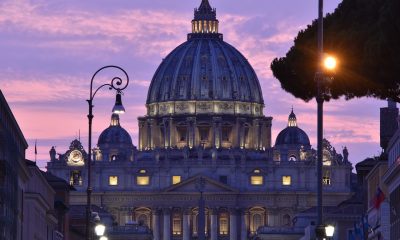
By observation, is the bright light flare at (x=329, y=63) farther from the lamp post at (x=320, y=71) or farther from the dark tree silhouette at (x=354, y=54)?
the dark tree silhouette at (x=354, y=54)

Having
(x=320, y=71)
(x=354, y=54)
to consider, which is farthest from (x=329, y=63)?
(x=354, y=54)

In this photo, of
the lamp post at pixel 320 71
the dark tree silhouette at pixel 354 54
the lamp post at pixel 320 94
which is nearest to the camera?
the dark tree silhouette at pixel 354 54

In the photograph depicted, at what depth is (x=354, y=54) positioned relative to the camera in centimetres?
5772

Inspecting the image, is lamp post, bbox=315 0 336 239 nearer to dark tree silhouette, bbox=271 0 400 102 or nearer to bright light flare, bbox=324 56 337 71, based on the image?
bright light flare, bbox=324 56 337 71

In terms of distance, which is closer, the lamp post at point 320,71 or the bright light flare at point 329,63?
the bright light flare at point 329,63

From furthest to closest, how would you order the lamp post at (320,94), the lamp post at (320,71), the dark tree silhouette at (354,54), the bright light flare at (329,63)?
the lamp post at (320,94)
the lamp post at (320,71)
the bright light flare at (329,63)
the dark tree silhouette at (354,54)

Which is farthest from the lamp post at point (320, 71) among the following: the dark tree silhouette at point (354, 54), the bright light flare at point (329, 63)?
the dark tree silhouette at point (354, 54)

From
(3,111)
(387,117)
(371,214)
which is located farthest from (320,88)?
(387,117)

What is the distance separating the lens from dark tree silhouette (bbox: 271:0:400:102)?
2169 inches

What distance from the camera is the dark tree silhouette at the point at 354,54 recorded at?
181 ft

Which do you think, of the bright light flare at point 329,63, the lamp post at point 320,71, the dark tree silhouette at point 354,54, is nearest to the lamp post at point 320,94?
the lamp post at point 320,71

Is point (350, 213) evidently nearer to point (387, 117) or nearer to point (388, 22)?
point (387, 117)

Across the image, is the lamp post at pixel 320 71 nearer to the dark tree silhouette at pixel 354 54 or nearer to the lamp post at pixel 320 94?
the lamp post at pixel 320 94

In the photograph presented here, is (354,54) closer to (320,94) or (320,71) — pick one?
(320,71)
